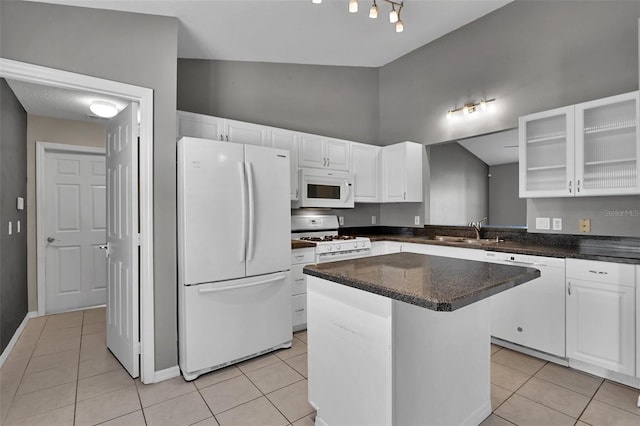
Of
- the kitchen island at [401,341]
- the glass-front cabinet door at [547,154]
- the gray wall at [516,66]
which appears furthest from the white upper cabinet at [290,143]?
the glass-front cabinet door at [547,154]

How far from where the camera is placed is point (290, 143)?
3742 mm

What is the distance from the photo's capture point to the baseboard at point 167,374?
243cm

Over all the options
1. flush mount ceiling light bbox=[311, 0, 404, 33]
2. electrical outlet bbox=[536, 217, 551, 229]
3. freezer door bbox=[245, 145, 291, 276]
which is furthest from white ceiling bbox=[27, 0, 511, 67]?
electrical outlet bbox=[536, 217, 551, 229]

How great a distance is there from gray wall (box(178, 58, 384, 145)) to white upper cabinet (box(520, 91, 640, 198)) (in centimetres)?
226

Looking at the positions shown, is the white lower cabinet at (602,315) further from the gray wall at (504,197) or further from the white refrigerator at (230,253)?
the white refrigerator at (230,253)

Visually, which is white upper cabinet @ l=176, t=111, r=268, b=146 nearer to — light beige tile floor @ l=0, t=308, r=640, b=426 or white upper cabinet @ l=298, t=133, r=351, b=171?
white upper cabinet @ l=298, t=133, r=351, b=171

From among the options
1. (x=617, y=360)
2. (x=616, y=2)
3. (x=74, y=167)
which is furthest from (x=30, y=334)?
(x=616, y=2)

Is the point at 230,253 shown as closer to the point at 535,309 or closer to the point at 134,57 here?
the point at 134,57

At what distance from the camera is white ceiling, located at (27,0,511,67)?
2.66 metres

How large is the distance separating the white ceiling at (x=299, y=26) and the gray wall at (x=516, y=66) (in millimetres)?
267

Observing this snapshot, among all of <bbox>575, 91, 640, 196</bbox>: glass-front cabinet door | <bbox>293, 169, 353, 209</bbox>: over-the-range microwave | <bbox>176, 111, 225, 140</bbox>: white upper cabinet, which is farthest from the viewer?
<bbox>293, 169, 353, 209</bbox>: over-the-range microwave

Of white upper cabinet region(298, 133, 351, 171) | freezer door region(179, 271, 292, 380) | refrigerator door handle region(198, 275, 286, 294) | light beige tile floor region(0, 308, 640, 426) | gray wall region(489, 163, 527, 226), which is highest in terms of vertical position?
white upper cabinet region(298, 133, 351, 171)

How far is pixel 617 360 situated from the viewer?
2.29m

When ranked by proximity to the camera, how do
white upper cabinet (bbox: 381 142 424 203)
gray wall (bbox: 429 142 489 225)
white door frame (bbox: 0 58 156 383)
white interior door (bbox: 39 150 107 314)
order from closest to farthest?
white door frame (bbox: 0 58 156 383)
white interior door (bbox: 39 150 107 314)
white upper cabinet (bbox: 381 142 424 203)
gray wall (bbox: 429 142 489 225)
